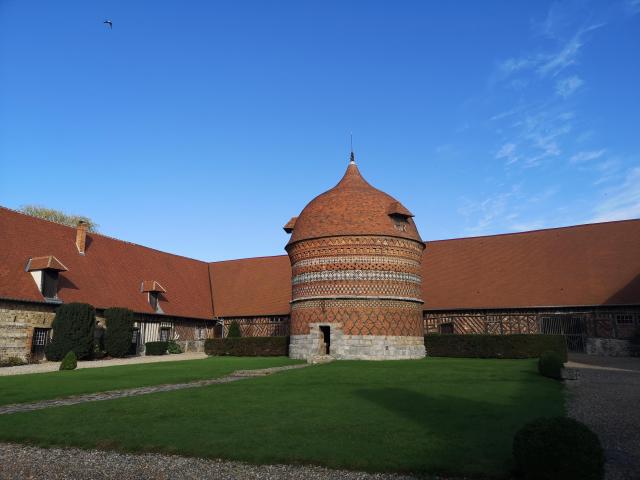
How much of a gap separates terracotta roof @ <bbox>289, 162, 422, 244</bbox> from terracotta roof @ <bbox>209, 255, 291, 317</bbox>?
9.67 m

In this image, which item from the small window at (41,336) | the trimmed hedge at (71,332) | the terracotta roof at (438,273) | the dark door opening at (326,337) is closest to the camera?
the trimmed hedge at (71,332)

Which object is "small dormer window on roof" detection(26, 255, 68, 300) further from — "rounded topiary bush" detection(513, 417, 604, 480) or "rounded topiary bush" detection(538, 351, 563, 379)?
"rounded topiary bush" detection(513, 417, 604, 480)

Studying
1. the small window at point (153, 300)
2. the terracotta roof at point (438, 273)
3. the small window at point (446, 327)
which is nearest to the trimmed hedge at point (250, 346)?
the small window at point (153, 300)

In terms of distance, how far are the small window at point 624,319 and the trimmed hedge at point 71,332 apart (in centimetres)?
2804

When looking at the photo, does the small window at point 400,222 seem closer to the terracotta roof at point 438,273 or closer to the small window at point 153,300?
the terracotta roof at point 438,273

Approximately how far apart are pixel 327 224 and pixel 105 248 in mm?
16673

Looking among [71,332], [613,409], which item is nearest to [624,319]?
[613,409]

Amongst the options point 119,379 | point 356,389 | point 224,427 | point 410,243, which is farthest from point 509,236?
point 224,427

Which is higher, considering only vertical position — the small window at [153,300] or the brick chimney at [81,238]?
the brick chimney at [81,238]

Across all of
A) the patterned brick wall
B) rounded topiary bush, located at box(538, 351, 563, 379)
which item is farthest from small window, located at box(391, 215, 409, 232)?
rounded topiary bush, located at box(538, 351, 563, 379)

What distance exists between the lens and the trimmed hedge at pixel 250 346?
29.6 m

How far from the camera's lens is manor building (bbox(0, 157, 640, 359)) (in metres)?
25.8

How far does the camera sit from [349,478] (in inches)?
272

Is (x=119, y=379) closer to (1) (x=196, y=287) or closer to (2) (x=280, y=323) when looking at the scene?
(2) (x=280, y=323)
